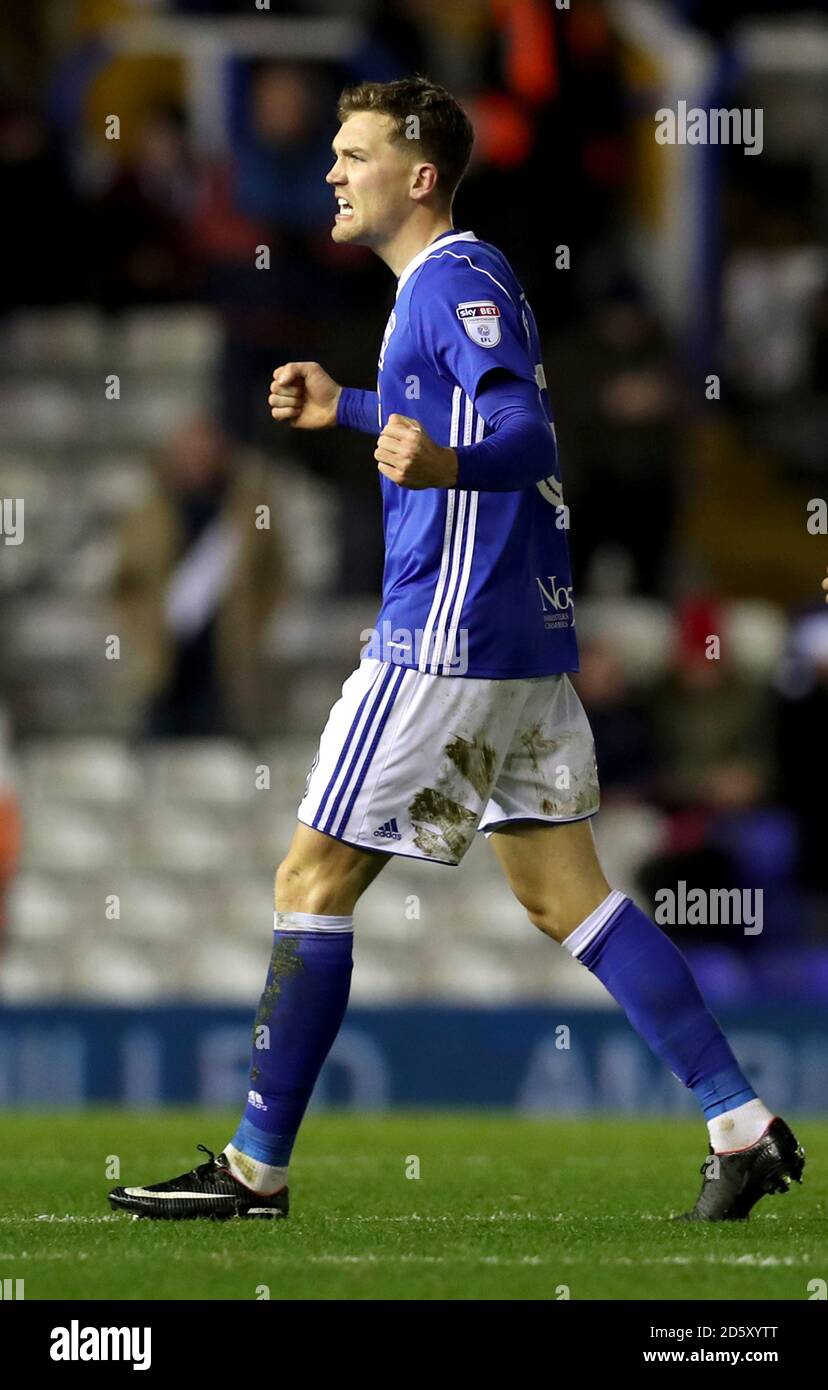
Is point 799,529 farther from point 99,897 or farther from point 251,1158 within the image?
point 251,1158

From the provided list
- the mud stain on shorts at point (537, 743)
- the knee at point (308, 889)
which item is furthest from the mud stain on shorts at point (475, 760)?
the knee at point (308, 889)

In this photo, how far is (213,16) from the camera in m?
15.5

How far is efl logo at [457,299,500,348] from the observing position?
5.18 m

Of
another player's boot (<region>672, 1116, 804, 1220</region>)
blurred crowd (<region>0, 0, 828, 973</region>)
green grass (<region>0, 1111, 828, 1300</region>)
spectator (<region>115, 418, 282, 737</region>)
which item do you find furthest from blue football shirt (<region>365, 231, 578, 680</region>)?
spectator (<region>115, 418, 282, 737</region>)

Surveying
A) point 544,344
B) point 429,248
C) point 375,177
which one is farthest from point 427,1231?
point 544,344

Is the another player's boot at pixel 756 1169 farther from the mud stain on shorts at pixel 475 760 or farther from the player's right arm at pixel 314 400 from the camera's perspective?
the player's right arm at pixel 314 400

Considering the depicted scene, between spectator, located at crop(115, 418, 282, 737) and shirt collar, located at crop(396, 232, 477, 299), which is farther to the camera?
spectator, located at crop(115, 418, 282, 737)

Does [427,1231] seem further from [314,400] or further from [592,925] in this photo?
[314,400]

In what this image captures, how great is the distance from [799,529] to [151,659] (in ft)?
13.1

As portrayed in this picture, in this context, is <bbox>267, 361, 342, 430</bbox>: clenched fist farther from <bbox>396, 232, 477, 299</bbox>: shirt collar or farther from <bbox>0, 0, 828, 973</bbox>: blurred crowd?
<bbox>0, 0, 828, 973</bbox>: blurred crowd

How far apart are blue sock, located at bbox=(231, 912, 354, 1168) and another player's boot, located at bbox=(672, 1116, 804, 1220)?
0.83 m

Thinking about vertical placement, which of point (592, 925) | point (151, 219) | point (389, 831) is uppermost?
point (151, 219)

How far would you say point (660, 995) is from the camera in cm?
546

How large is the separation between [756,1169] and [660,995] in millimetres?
399
